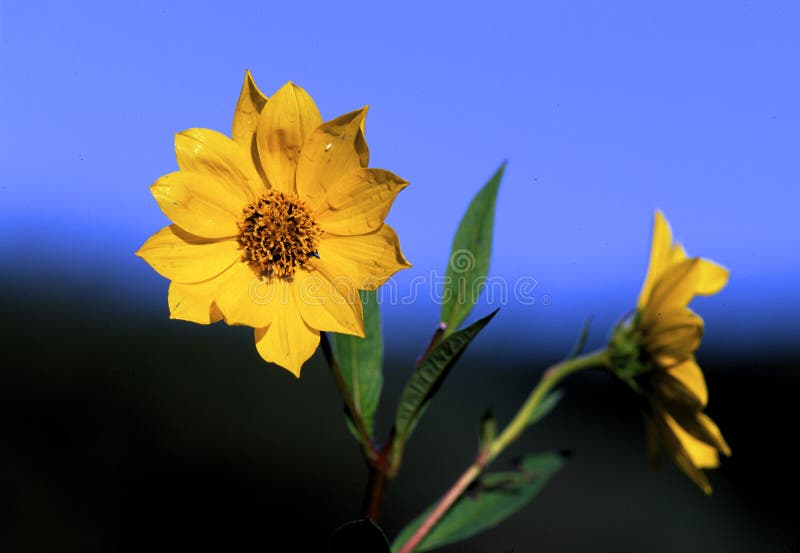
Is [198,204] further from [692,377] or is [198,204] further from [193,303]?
[692,377]

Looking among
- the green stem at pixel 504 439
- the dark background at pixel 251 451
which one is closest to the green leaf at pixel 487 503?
the green stem at pixel 504 439

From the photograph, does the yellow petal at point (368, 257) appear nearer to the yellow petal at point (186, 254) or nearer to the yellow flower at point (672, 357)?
the yellow petal at point (186, 254)

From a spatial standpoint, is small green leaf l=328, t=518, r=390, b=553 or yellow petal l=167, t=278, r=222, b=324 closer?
small green leaf l=328, t=518, r=390, b=553

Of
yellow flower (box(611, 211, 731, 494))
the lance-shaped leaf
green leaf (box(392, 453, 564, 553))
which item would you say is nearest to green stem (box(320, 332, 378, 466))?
the lance-shaped leaf

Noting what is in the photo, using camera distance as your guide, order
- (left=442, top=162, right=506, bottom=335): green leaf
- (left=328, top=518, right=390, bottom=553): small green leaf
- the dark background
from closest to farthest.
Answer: (left=328, top=518, right=390, bottom=553): small green leaf → (left=442, top=162, right=506, bottom=335): green leaf → the dark background

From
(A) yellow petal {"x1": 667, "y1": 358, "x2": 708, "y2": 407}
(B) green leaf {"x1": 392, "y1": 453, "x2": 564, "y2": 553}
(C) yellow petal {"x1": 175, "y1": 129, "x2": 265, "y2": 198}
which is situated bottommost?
(B) green leaf {"x1": 392, "y1": 453, "x2": 564, "y2": 553}

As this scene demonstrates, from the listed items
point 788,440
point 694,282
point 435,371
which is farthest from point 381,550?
point 788,440

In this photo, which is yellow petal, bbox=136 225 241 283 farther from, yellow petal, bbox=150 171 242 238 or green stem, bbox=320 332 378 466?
green stem, bbox=320 332 378 466
